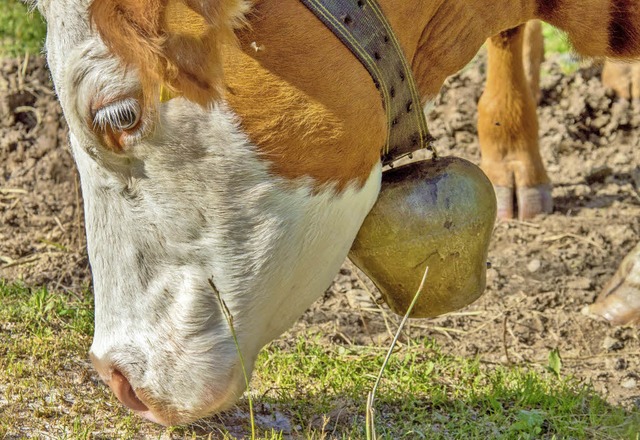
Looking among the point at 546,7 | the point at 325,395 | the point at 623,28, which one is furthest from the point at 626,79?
the point at 325,395

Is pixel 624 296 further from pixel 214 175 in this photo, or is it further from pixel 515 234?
pixel 214 175

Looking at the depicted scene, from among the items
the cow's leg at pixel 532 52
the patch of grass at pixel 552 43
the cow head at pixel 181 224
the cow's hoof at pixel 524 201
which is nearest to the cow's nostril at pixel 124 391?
the cow head at pixel 181 224

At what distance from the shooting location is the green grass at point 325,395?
9.29 ft

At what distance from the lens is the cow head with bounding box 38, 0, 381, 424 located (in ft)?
6.95

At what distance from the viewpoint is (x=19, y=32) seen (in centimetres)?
582

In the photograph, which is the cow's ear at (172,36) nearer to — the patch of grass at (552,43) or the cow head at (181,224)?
the cow head at (181,224)

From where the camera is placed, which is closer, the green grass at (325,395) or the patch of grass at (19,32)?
the green grass at (325,395)

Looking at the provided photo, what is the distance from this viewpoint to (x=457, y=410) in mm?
3041

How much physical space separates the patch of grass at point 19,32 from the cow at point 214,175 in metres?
3.33

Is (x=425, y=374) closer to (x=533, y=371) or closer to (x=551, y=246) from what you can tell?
(x=533, y=371)

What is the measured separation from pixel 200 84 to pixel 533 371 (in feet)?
5.65

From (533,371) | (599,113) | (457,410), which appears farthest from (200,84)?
(599,113)

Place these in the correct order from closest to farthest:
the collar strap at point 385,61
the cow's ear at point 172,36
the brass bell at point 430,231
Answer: the cow's ear at point 172,36 < the collar strap at point 385,61 < the brass bell at point 430,231

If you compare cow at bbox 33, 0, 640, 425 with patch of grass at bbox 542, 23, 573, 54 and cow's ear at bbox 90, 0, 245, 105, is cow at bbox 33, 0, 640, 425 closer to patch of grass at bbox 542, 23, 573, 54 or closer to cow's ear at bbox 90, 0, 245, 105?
cow's ear at bbox 90, 0, 245, 105
